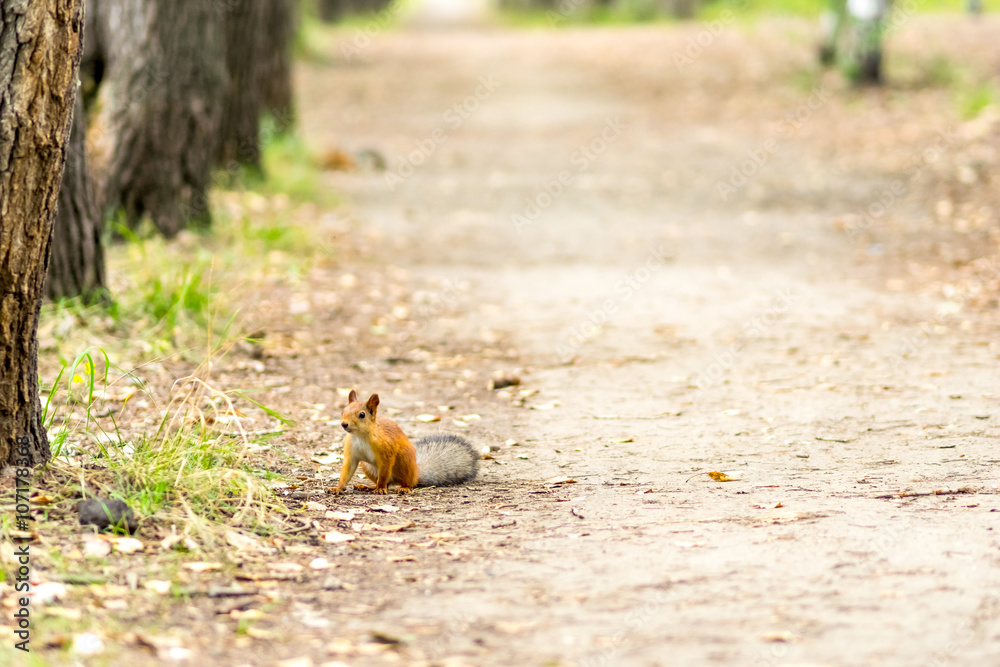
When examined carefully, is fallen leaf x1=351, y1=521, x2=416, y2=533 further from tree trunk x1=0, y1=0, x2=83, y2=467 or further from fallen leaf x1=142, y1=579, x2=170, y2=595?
tree trunk x1=0, y1=0, x2=83, y2=467

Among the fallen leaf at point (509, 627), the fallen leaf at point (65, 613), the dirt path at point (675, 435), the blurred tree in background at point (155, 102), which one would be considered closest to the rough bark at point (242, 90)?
the dirt path at point (675, 435)

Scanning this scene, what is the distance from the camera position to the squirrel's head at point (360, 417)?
4.54 metres

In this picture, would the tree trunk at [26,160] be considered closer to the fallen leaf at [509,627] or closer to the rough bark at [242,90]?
the fallen leaf at [509,627]

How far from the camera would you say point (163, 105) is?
29.7 feet

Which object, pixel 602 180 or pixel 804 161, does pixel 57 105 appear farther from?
pixel 804 161

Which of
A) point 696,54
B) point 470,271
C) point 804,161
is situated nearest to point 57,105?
point 470,271

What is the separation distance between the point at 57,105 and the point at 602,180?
32.2 feet

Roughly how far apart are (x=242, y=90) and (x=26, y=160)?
322 inches

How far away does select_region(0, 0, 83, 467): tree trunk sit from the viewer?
3.91 m

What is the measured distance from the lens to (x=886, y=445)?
5.18 metres

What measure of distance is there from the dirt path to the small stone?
782mm

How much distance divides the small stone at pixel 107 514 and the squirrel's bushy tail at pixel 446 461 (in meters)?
1.30

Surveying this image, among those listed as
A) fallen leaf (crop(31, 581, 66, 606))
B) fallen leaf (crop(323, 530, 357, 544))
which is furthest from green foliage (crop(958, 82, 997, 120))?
fallen leaf (crop(31, 581, 66, 606))

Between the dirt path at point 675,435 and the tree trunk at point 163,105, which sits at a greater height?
the tree trunk at point 163,105
